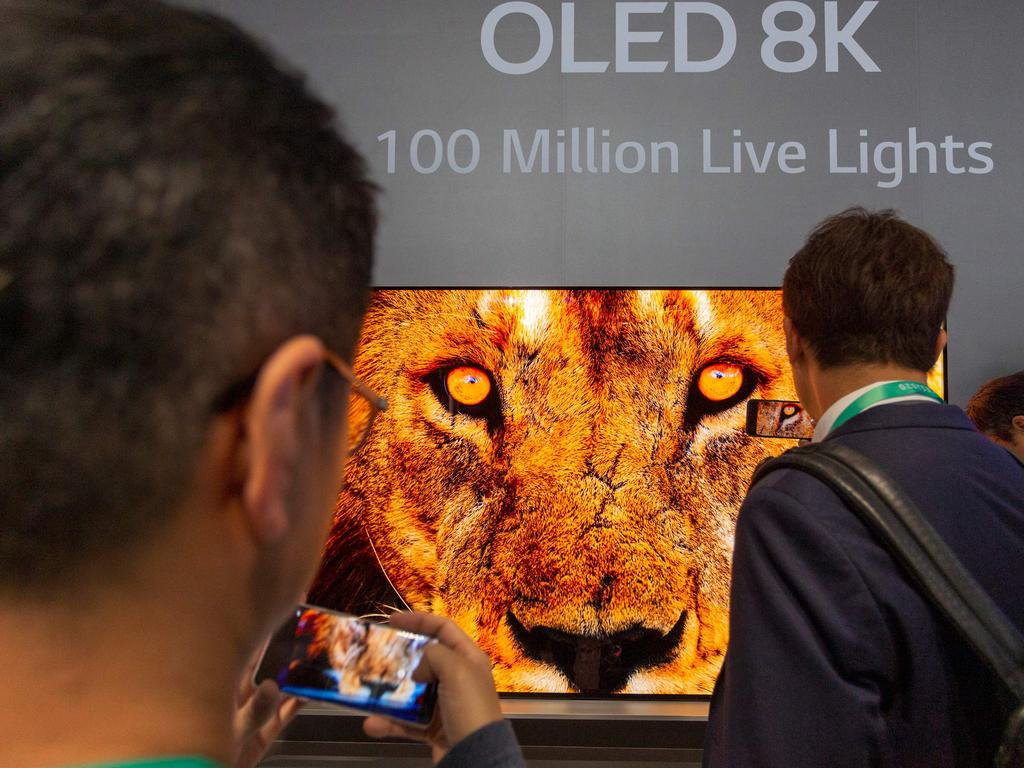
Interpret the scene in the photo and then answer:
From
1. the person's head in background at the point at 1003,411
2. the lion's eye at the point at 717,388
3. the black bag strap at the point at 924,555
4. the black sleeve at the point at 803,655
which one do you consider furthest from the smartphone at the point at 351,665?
the person's head in background at the point at 1003,411

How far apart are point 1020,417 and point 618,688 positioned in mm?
1735

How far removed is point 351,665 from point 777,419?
2.08 meters

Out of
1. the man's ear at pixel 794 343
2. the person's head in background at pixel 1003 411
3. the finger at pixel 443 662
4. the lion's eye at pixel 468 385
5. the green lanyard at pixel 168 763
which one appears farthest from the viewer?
the person's head in background at pixel 1003 411

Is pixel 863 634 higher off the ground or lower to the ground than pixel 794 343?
lower

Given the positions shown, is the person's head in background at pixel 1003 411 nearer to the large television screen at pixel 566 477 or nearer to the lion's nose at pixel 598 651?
the large television screen at pixel 566 477

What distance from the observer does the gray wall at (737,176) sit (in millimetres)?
3543

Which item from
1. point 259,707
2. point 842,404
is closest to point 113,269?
point 259,707

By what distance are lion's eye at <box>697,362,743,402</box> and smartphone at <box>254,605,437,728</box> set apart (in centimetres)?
212

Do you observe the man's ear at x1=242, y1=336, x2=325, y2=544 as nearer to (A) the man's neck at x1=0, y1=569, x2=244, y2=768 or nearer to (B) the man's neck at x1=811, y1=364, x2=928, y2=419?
(A) the man's neck at x1=0, y1=569, x2=244, y2=768

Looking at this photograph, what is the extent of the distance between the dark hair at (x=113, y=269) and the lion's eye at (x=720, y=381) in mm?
2652

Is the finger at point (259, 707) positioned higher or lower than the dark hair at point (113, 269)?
lower

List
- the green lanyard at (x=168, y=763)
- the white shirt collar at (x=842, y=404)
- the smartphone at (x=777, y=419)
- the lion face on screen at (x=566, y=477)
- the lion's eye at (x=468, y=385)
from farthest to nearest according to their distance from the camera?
the lion's eye at (x=468, y=385) < the lion face on screen at (x=566, y=477) < the smartphone at (x=777, y=419) < the white shirt collar at (x=842, y=404) < the green lanyard at (x=168, y=763)

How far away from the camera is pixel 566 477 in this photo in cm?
298

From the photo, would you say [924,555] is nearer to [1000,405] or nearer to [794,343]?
[794,343]
